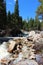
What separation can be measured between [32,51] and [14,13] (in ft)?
200

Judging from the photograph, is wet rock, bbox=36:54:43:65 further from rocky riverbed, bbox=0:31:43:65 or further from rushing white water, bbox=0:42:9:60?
rushing white water, bbox=0:42:9:60

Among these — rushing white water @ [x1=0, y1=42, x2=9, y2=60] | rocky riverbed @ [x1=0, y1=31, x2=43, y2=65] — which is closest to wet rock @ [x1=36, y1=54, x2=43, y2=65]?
rocky riverbed @ [x1=0, y1=31, x2=43, y2=65]

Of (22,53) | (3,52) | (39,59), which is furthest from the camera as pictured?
(3,52)

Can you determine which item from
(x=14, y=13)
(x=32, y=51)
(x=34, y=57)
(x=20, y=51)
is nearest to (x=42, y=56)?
(x=34, y=57)

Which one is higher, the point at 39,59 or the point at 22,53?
the point at 39,59

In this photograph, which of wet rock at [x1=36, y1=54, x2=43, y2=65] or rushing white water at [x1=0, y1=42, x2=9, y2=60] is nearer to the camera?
wet rock at [x1=36, y1=54, x2=43, y2=65]

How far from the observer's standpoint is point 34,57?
11180 mm

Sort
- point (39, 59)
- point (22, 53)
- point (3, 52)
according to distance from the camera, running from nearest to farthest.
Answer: point (39, 59) → point (22, 53) → point (3, 52)

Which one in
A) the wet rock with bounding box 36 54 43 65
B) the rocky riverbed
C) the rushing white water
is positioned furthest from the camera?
the rushing white water

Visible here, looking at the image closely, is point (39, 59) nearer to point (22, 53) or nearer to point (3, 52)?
point (22, 53)

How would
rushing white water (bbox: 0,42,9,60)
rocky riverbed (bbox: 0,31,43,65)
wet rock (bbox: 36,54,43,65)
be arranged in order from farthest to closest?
rushing white water (bbox: 0,42,9,60) < rocky riverbed (bbox: 0,31,43,65) < wet rock (bbox: 36,54,43,65)

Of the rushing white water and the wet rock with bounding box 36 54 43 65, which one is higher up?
the wet rock with bounding box 36 54 43 65

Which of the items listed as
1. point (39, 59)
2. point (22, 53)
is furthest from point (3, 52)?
point (39, 59)

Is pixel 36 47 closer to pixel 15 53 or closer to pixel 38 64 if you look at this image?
pixel 15 53
